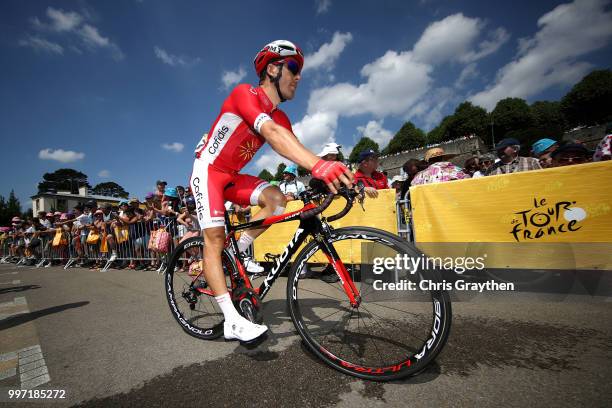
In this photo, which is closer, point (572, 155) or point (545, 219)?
point (545, 219)

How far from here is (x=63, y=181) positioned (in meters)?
109

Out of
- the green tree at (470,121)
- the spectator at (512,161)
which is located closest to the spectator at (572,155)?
the spectator at (512,161)

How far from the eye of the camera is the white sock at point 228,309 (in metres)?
2.15

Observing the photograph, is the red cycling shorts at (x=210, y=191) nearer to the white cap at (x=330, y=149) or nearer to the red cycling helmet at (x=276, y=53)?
the red cycling helmet at (x=276, y=53)

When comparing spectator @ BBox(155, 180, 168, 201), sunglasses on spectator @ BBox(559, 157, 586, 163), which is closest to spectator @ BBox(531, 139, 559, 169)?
sunglasses on spectator @ BBox(559, 157, 586, 163)

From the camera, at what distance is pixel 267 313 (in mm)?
3188

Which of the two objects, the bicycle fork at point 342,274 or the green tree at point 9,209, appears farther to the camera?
the green tree at point 9,209

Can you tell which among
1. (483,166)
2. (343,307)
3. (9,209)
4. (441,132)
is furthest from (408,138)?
(9,209)

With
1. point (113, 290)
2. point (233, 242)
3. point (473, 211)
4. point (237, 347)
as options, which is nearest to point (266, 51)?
point (233, 242)

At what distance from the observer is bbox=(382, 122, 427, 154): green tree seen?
7256cm

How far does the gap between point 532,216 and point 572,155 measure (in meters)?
1.60

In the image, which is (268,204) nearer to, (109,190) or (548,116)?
(548,116)

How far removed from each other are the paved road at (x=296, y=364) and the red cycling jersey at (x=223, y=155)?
3.71 feet

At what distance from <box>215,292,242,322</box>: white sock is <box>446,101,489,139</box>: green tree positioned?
73378 millimetres
